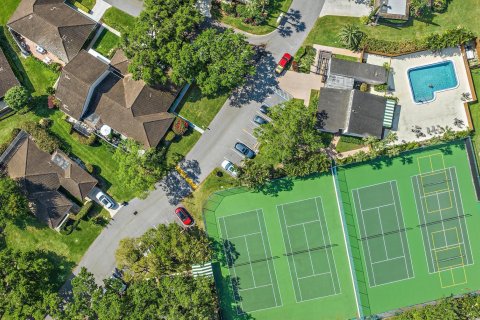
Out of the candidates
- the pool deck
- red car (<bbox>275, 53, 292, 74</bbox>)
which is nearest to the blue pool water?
the pool deck

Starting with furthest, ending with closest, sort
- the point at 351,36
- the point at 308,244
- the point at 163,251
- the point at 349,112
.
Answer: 1. the point at 308,244
2. the point at 351,36
3. the point at 349,112
4. the point at 163,251

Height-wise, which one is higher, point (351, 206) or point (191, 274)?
point (351, 206)

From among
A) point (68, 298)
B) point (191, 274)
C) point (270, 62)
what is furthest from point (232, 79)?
point (68, 298)

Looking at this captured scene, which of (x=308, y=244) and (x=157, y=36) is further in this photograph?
(x=308, y=244)

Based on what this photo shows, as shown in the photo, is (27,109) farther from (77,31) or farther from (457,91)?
(457,91)

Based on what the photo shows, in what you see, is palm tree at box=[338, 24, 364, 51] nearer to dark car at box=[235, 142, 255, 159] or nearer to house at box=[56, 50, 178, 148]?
dark car at box=[235, 142, 255, 159]

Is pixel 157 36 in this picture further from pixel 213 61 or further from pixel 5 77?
pixel 5 77

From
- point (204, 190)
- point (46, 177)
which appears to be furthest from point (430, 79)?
point (46, 177)
